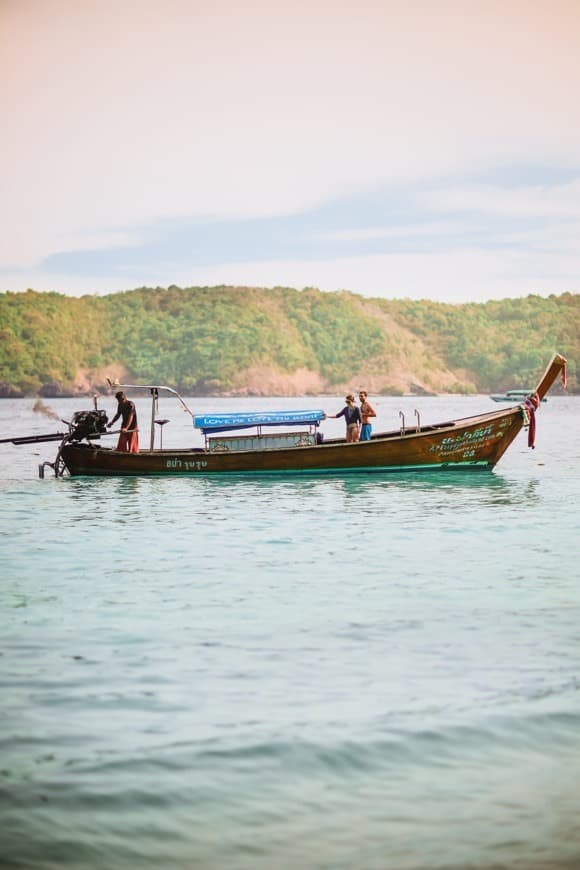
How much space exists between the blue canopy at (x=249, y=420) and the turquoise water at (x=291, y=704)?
8.80 metres

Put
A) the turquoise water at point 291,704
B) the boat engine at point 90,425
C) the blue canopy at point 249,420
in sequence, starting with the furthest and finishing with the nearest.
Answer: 1. the boat engine at point 90,425
2. the blue canopy at point 249,420
3. the turquoise water at point 291,704

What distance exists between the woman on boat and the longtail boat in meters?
0.37

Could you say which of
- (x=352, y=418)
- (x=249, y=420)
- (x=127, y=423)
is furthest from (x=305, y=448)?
(x=127, y=423)

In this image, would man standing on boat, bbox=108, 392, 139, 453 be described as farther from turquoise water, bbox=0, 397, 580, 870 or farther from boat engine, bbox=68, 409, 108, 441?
turquoise water, bbox=0, 397, 580, 870

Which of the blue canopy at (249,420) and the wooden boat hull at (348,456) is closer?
the blue canopy at (249,420)

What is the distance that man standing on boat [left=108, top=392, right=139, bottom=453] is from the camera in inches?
1104

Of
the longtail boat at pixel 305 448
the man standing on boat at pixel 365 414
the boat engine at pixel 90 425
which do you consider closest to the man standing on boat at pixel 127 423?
the boat engine at pixel 90 425

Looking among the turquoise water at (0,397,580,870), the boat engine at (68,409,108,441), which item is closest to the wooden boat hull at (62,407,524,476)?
the boat engine at (68,409,108,441)

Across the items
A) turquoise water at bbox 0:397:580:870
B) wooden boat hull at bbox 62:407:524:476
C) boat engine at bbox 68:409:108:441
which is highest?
Answer: boat engine at bbox 68:409:108:441

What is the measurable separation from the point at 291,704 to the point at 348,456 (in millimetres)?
19206

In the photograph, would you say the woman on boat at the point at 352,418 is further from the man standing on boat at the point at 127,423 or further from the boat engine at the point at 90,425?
the boat engine at the point at 90,425

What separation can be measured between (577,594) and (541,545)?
4.77m

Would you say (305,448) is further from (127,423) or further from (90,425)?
(90,425)

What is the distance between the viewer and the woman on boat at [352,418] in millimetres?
28031
